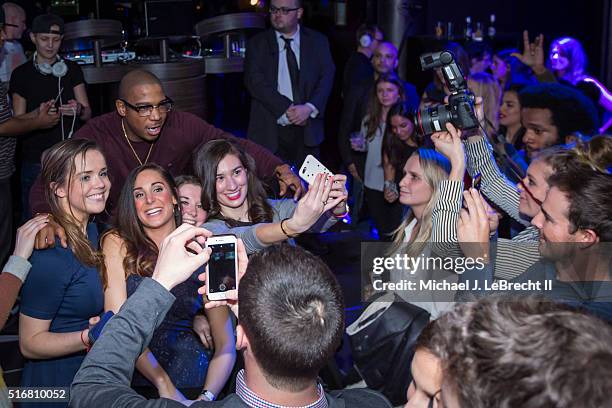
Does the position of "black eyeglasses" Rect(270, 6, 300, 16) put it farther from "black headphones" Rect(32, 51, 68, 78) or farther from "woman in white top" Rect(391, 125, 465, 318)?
"woman in white top" Rect(391, 125, 465, 318)

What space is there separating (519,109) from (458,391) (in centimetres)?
312

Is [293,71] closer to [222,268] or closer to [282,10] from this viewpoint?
[282,10]

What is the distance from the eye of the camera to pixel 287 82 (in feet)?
16.1

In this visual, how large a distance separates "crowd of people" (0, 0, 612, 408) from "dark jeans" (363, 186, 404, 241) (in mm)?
14

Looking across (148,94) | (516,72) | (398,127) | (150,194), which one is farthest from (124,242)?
(516,72)

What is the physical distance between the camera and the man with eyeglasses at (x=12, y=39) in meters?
4.88

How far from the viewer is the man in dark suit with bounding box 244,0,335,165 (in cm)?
478

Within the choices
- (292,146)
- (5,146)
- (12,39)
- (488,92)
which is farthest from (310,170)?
(12,39)

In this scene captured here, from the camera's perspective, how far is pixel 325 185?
238 cm

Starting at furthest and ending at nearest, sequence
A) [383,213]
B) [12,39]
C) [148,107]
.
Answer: [12,39], [383,213], [148,107]

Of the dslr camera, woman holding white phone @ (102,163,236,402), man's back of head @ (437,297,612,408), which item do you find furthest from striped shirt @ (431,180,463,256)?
man's back of head @ (437,297,612,408)

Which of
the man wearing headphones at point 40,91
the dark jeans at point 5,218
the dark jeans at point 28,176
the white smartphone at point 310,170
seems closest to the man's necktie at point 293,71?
the man wearing headphones at point 40,91

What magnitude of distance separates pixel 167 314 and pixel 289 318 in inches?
46.5

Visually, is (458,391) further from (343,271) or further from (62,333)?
(343,271)
